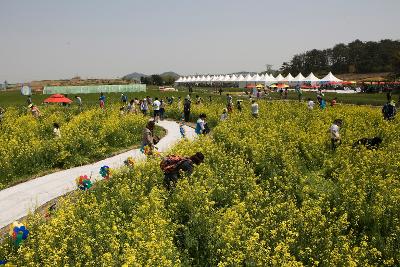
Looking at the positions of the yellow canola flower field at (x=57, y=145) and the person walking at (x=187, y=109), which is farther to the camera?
the person walking at (x=187, y=109)

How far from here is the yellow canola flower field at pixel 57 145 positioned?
1396 centimetres

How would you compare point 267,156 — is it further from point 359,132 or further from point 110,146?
point 110,146

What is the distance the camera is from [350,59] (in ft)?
399

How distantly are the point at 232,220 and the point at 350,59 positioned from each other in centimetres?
12527

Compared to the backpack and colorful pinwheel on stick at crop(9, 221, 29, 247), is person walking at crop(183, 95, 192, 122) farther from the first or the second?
colorful pinwheel on stick at crop(9, 221, 29, 247)

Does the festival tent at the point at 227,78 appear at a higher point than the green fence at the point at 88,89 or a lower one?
higher

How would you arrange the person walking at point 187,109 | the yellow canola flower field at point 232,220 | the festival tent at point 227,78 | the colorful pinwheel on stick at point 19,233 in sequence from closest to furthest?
the yellow canola flower field at point 232,220
the colorful pinwheel on stick at point 19,233
the person walking at point 187,109
the festival tent at point 227,78

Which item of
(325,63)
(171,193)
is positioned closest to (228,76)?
(325,63)

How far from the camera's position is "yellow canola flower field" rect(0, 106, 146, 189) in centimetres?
1396

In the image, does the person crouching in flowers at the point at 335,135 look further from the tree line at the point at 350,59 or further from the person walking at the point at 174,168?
the tree line at the point at 350,59

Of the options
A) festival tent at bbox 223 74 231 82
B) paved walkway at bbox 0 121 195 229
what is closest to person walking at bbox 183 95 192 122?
paved walkway at bbox 0 121 195 229

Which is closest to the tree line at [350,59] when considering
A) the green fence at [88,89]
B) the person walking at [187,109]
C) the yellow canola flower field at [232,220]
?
the green fence at [88,89]

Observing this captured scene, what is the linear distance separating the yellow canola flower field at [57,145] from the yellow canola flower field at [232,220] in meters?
4.26

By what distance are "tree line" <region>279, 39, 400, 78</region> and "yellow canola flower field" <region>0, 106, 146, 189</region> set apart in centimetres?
9613
